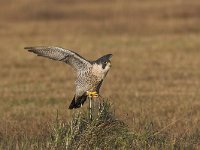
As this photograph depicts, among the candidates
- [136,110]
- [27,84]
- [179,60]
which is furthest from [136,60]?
[136,110]

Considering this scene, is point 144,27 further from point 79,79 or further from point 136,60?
point 79,79

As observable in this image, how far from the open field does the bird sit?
0.83 meters

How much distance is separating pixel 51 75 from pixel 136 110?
574cm

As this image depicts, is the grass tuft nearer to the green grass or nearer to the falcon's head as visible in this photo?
the green grass

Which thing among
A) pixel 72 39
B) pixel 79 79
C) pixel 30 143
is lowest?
pixel 30 143

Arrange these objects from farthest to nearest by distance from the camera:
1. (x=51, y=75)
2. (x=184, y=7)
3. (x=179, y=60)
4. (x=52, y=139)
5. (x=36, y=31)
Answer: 1. (x=184, y=7)
2. (x=36, y=31)
3. (x=179, y=60)
4. (x=51, y=75)
5. (x=52, y=139)

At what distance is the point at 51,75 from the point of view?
1781cm

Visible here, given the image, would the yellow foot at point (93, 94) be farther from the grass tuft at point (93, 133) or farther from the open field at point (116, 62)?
the open field at point (116, 62)

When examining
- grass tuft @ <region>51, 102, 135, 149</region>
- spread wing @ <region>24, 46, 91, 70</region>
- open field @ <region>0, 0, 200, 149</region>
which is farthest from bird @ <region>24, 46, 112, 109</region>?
open field @ <region>0, 0, 200, 149</region>

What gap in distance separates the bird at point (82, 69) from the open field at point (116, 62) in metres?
0.83

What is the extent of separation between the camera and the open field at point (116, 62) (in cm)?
1128

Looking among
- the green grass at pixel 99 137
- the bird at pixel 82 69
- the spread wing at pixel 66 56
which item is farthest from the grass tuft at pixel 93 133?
the spread wing at pixel 66 56

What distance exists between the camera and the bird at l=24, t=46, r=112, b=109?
27.0 ft

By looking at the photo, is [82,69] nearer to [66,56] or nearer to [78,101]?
[66,56]
